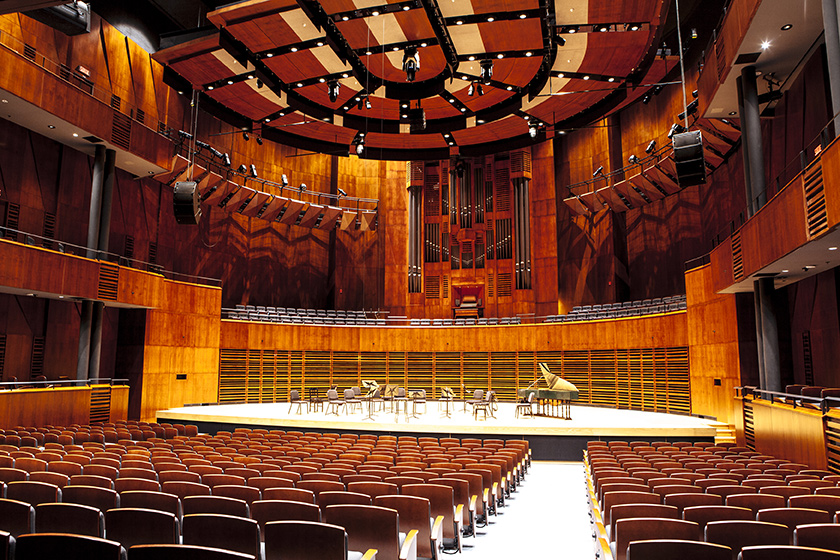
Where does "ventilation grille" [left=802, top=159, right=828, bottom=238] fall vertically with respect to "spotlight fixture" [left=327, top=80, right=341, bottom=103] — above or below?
below

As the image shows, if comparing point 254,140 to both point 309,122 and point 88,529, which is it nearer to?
point 309,122

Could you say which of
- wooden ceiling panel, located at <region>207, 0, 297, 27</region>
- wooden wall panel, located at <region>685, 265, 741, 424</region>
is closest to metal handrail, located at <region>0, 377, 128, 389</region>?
wooden ceiling panel, located at <region>207, 0, 297, 27</region>

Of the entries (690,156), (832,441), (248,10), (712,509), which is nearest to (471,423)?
(832,441)

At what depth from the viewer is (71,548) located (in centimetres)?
236

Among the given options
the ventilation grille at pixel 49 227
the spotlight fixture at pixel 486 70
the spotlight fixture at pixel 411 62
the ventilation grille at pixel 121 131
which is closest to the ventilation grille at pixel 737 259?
the spotlight fixture at pixel 486 70

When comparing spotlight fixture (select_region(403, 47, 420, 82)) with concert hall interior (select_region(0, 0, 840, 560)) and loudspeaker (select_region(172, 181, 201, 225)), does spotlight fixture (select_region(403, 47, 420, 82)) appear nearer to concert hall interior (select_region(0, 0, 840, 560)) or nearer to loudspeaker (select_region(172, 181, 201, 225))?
concert hall interior (select_region(0, 0, 840, 560))

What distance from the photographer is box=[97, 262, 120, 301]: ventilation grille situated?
1187 centimetres

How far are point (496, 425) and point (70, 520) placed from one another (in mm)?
8023

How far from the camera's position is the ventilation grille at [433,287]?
1914cm

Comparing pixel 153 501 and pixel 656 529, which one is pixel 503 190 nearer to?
pixel 656 529

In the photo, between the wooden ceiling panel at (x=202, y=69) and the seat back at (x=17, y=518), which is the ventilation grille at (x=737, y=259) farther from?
the wooden ceiling panel at (x=202, y=69)

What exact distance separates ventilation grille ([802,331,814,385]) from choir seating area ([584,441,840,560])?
4.78 metres

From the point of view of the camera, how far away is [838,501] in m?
3.69

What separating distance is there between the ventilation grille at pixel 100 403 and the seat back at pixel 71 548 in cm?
1057
